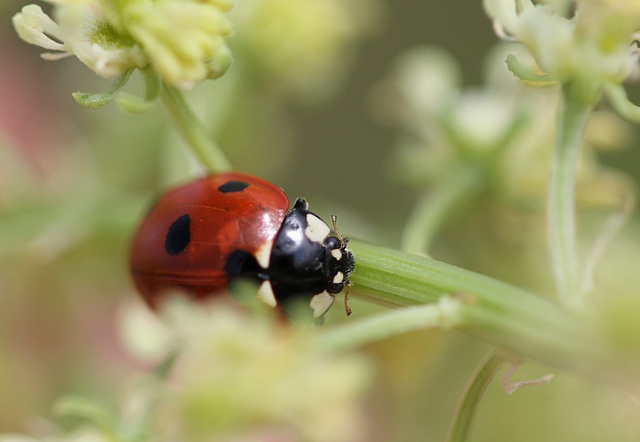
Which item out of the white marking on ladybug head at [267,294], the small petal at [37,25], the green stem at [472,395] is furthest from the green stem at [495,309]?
the small petal at [37,25]

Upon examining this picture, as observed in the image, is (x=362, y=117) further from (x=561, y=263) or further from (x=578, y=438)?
(x=561, y=263)

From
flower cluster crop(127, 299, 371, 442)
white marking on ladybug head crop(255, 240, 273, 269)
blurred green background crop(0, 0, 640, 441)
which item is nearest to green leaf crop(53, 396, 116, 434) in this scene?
flower cluster crop(127, 299, 371, 442)

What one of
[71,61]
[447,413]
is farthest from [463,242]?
[71,61]

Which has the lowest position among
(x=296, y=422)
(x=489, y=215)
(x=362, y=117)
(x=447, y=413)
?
(x=362, y=117)

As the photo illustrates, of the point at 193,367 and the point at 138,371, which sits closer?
the point at 193,367

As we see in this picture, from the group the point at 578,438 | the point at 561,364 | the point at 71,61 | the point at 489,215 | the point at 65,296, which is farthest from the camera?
the point at 71,61

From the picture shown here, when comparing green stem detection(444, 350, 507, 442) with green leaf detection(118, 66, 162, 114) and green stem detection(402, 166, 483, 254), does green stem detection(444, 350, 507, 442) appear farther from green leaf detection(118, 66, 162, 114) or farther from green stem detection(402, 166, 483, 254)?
green leaf detection(118, 66, 162, 114)

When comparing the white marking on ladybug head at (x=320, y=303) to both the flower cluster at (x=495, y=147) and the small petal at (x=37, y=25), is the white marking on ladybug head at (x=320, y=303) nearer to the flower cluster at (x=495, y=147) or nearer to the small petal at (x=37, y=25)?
the flower cluster at (x=495, y=147)

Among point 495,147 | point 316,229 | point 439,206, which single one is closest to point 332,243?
point 316,229
